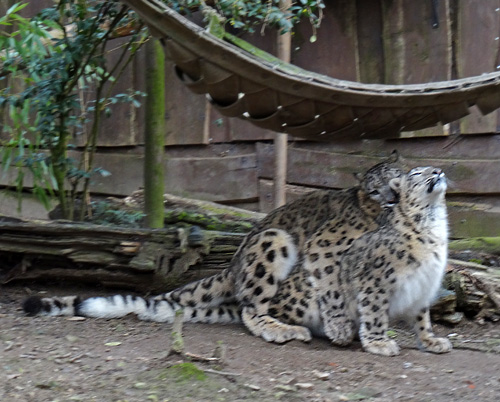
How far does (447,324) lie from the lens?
5.12 metres

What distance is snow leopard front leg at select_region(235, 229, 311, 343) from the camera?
185 inches

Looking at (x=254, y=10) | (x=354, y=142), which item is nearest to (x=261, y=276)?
(x=254, y=10)

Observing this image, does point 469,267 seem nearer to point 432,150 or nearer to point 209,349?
point 432,150

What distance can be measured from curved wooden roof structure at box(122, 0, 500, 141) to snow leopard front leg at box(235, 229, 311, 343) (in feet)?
2.52

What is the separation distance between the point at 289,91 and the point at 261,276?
1.17m

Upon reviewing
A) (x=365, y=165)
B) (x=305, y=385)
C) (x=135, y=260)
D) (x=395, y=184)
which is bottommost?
(x=305, y=385)

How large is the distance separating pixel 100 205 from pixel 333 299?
2.57 metres

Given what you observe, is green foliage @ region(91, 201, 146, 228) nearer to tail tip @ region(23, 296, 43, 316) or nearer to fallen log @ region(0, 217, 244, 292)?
fallen log @ region(0, 217, 244, 292)

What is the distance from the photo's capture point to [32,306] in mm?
4555

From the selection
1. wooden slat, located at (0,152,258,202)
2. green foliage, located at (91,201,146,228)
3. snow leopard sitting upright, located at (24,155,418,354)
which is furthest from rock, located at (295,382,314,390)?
wooden slat, located at (0,152,258,202)

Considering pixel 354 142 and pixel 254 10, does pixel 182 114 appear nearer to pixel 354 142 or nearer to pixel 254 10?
pixel 354 142

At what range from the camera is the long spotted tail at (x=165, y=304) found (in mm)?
4648

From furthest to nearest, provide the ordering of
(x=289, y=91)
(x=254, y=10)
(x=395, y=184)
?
(x=254, y=10) → (x=395, y=184) → (x=289, y=91)

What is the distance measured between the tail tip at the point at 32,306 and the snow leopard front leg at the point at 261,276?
1218mm
